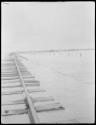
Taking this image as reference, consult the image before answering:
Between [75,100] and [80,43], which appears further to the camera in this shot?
[80,43]

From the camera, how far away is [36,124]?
4.06 metres

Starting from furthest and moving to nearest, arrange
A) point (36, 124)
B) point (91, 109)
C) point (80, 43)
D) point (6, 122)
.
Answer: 1. point (80, 43)
2. point (91, 109)
3. point (6, 122)
4. point (36, 124)

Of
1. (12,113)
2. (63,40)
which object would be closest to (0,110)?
(12,113)

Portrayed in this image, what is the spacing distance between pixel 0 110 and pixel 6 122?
2.54 feet

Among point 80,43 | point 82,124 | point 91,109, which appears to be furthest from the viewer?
point 80,43

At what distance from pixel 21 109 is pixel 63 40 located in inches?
2139

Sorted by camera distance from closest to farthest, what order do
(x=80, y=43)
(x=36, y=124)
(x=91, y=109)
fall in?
1. (x=36, y=124)
2. (x=91, y=109)
3. (x=80, y=43)

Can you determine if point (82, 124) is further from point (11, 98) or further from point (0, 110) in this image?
point (11, 98)

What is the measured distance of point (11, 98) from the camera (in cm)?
673

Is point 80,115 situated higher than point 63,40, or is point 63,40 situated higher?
point 63,40

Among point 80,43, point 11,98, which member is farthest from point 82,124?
point 80,43

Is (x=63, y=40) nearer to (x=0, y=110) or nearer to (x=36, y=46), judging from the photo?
(x=36, y=46)

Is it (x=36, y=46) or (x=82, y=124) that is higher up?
(x=36, y=46)

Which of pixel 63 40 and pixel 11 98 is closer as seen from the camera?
pixel 11 98
